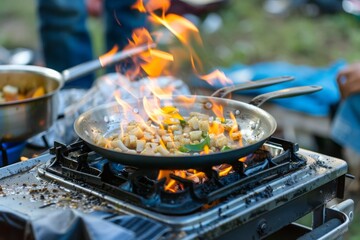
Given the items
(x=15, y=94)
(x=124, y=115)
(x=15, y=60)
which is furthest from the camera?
(x=15, y=60)

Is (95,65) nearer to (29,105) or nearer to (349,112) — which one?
(29,105)

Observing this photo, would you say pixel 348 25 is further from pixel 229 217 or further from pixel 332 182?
pixel 229 217

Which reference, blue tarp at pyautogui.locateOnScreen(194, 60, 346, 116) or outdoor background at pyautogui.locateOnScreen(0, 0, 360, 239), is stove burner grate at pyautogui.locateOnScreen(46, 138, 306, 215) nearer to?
blue tarp at pyautogui.locateOnScreen(194, 60, 346, 116)

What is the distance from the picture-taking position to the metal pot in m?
2.36

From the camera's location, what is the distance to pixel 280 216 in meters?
1.89

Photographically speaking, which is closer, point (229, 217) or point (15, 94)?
point (229, 217)

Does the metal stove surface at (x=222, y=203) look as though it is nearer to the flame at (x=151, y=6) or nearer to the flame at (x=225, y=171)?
the flame at (x=225, y=171)

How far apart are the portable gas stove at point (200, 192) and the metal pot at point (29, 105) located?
280mm

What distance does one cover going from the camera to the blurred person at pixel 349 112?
393cm

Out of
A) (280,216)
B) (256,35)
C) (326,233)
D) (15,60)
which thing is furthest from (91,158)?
(256,35)

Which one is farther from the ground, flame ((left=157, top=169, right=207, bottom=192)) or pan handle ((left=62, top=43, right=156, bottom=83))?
pan handle ((left=62, top=43, right=156, bottom=83))

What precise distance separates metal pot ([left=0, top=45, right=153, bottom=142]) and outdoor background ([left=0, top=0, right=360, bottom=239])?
3.85 m

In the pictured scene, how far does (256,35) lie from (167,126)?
6261mm

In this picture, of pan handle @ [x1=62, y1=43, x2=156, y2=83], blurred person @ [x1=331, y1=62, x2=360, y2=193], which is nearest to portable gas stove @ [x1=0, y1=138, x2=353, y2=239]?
pan handle @ [x1=62, y1=43, x2=156, y2=83]
